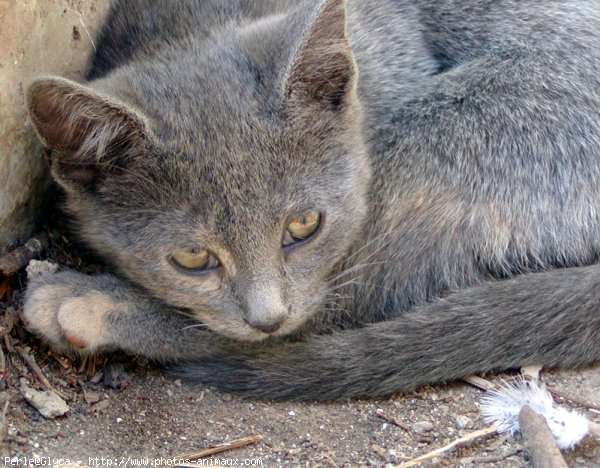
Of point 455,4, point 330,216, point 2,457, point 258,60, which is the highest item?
point 258,60

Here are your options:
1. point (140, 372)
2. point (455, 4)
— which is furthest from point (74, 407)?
point (455, 4)

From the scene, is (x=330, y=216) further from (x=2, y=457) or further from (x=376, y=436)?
(x=2, y=457)

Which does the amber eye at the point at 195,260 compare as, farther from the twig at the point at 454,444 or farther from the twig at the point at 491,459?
the twig at the point at 491,459

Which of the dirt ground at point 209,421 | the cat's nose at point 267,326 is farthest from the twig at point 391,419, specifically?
the cat's nose at point 267,326

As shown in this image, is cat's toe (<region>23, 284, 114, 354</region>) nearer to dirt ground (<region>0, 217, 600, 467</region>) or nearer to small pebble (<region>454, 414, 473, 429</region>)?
dirt ground (<region>0, 217, 600, 467</region>)

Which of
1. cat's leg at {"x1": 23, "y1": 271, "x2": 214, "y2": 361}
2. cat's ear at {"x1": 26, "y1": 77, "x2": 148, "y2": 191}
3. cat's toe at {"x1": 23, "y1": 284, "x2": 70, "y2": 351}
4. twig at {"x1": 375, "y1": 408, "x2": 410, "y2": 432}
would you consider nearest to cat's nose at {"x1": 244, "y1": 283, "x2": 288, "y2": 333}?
cat's leg at {"x1": 23, "y1": 271, "x2": 214, "y2": 361}

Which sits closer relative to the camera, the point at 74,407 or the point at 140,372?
the point at 74,407
